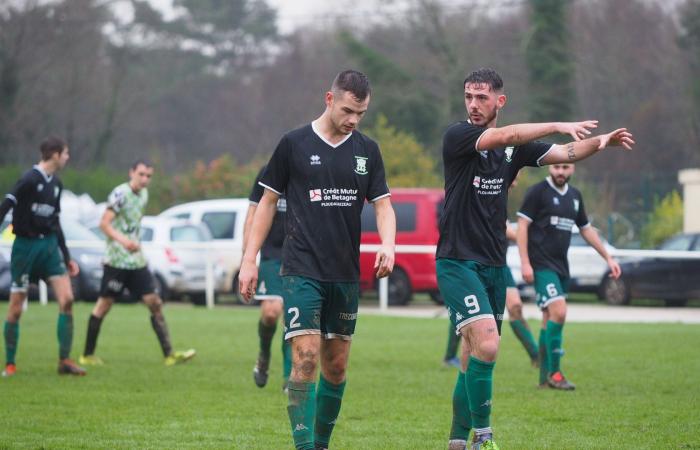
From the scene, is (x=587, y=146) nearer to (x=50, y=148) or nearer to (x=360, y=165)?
(x=360, y=165)

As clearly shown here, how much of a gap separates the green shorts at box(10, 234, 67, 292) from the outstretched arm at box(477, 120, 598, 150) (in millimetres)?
6205

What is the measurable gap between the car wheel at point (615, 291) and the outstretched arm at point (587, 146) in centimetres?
1732

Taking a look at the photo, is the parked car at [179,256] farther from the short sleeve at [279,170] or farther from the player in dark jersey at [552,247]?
the short sleeve at [279,170]

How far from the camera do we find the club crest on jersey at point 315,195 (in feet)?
22.4

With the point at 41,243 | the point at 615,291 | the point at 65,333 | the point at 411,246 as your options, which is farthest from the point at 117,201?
the point at 615,291

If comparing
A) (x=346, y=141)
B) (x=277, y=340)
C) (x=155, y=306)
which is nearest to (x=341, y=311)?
(x=346, y=141)

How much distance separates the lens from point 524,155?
24.3 ft

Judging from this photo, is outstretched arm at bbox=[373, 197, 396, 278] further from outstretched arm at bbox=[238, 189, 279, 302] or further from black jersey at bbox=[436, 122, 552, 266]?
outstretched arm at bbox=[238, 189, 279, 302]

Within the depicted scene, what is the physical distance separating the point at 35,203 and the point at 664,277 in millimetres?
15143

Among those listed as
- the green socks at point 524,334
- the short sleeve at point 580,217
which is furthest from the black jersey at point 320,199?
the green socks at point 524,334

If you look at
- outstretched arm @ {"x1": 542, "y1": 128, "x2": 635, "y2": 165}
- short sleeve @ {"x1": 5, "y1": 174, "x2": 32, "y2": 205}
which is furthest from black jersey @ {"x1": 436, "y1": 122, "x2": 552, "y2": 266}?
short sleeve @ {"x1": 5, "y1": 174, "x2": 32, "y2": 205}

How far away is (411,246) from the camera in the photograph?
76.1 feet

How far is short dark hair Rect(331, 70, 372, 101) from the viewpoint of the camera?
6.75 m

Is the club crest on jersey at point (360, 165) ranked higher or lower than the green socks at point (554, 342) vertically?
higher
